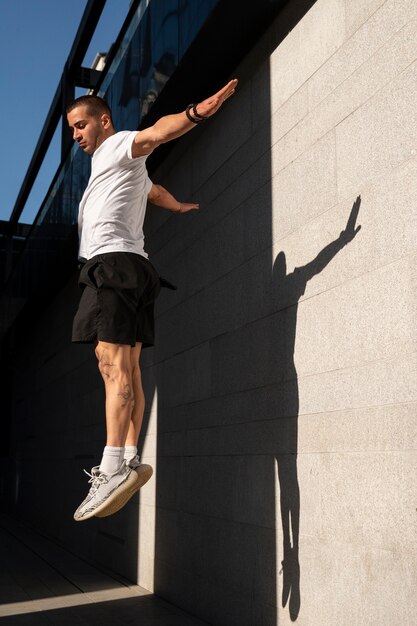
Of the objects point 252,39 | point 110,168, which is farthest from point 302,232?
point 252,39

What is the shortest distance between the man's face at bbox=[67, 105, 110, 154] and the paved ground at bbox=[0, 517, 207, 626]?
105 inches

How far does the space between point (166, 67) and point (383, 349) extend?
8.23ft

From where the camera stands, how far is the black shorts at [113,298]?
107 inches

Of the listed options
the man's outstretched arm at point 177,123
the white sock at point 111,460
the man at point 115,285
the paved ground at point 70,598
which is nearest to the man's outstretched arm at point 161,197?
the man at point 115,285

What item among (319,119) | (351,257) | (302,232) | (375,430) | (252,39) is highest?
(252,39)

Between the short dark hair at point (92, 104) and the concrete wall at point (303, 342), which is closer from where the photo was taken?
the concrete wall at point (303, 342)

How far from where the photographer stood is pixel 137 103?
4980mm

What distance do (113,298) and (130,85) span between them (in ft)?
9.55

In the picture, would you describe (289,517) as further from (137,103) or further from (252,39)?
(137,103)

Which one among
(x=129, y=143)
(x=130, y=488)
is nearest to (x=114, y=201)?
(x=129, y=143)

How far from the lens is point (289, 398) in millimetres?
3273

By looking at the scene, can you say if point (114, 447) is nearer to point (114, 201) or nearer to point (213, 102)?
point (114, 201)

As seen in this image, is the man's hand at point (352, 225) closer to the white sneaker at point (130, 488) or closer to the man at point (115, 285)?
the man at point (115, 285)

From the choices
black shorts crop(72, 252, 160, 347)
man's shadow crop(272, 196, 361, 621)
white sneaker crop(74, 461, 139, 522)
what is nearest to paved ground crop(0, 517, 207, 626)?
man's shadow crop(272, 196, 361, 621)
